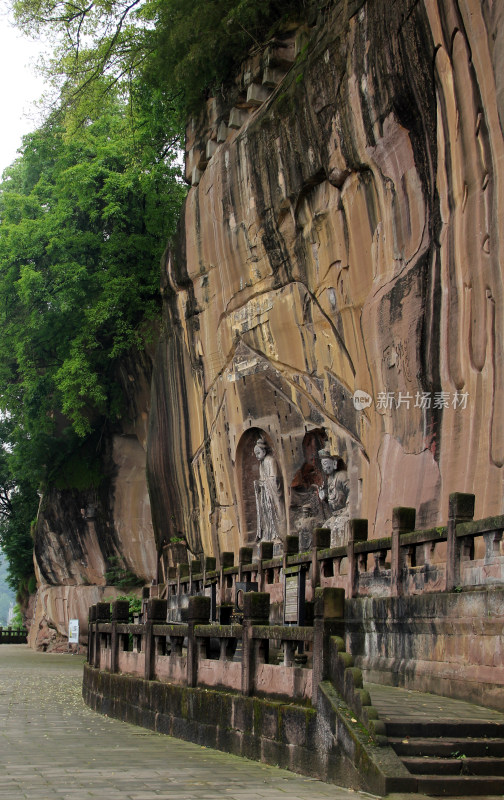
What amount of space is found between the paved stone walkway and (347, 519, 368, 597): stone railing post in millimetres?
2776

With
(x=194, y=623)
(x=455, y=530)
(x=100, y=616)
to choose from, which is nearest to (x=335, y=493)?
(x=100, y=616)

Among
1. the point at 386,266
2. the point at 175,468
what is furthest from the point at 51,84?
the point at 386,266

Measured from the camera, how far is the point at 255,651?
27.4 ft

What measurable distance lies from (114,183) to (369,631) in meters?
19.1

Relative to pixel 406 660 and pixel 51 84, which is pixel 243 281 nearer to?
pixel 51 84

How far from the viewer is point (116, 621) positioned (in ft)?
43.5

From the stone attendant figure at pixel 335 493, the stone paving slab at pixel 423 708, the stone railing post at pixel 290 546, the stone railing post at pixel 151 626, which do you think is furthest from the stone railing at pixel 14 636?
the stone paving slab at pixel 423 708

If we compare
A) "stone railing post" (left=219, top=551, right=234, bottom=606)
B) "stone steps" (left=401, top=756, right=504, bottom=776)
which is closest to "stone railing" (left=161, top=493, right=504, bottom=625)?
"stone railing post" (left=219, top=551, right=234, bottom=606)

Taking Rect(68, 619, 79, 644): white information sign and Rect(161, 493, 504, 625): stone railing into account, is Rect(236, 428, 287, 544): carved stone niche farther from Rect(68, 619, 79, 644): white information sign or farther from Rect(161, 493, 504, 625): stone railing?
Rect(68, 619, 79, 644): white information sign

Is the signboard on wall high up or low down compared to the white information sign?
up

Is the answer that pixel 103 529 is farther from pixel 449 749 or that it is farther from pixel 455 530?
pixel 449 749

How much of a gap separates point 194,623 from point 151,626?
5.10 feet

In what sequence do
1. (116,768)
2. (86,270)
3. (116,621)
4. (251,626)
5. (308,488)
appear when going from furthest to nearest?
(86,270)
(308,488)
(116,621)
(251,626)
(116,768)

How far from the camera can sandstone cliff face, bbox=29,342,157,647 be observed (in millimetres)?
29312
